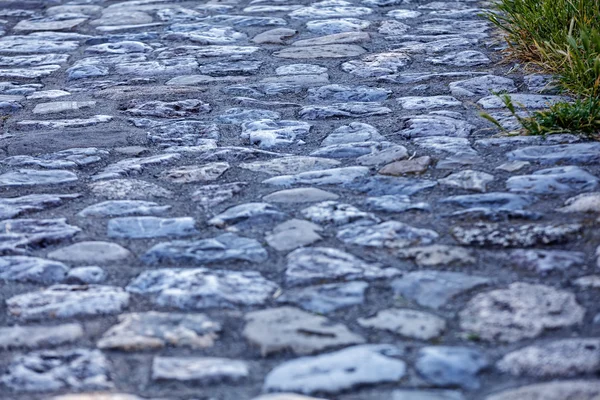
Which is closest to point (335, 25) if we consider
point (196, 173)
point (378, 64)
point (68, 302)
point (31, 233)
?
point (378, 64)

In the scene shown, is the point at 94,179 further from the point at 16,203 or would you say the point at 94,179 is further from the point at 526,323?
the point at 526,323

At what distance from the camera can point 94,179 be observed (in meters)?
2.95

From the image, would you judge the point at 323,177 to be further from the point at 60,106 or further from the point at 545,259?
the point at 60,106

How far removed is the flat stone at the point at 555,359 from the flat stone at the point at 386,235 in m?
0.59

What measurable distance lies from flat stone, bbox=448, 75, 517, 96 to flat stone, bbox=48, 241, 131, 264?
1.90 meters

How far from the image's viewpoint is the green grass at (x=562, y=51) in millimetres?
3047

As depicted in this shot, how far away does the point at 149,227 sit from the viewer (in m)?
2.50

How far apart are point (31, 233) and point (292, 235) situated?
2.54 ft

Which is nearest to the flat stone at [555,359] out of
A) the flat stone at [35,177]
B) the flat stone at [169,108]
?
the flat stone at [35,177]

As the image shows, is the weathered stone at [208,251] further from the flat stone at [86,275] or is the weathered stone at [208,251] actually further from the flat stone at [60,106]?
the flat stone at [60,106]

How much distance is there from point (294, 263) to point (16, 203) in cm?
104

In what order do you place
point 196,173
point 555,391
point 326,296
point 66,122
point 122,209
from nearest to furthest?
point 555,391, point 326,296, point 122,209, point 196,173, point 66,122

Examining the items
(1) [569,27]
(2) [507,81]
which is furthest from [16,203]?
(1) [569,27]

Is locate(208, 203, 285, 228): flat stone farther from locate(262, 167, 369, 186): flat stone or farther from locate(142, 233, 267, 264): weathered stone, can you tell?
locate(262, 167, 369, 186): flat stone
